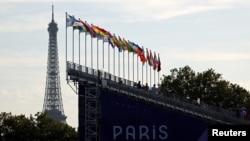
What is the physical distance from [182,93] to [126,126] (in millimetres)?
57275

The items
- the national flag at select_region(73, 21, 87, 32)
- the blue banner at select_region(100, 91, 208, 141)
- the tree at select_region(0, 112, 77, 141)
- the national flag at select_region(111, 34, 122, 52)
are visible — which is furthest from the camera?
the tree at select_region(0, 112, 77, 141)

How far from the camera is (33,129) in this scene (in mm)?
124375

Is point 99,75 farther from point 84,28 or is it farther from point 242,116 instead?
point 242,116

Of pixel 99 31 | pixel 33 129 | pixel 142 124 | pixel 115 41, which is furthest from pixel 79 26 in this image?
pixel 33 129

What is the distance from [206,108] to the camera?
3802 inches

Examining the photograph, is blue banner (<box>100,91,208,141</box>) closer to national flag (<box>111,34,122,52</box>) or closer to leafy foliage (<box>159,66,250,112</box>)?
national flag (<box>111,34,122,52</box>)

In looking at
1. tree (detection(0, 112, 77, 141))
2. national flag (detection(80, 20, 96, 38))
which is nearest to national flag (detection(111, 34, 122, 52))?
national flag (detection(80, 20, 96, 38))

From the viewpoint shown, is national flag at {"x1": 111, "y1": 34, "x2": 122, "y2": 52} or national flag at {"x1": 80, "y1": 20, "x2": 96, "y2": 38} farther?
national flag at {"x1": 111, "y1": 34, "x2": 122, "y2": 52}

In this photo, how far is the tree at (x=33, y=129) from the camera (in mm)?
123250

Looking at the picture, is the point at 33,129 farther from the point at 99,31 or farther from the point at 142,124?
the point at 142,124

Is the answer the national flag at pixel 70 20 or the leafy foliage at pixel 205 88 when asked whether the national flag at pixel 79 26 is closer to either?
the national flag at pixel 70 20

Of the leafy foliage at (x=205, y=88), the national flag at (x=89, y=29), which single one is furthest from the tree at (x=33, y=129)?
the national flag at (x=89, y=29)

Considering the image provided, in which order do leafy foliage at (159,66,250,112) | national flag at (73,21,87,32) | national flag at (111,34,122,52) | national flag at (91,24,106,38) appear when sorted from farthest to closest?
leafy foliage at (159,66,250,112)
national flag at (111,34,122,52)
national flag at (91,24,106,38)
national flag at (73,21,87,32)

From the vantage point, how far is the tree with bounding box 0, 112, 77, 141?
123 m
